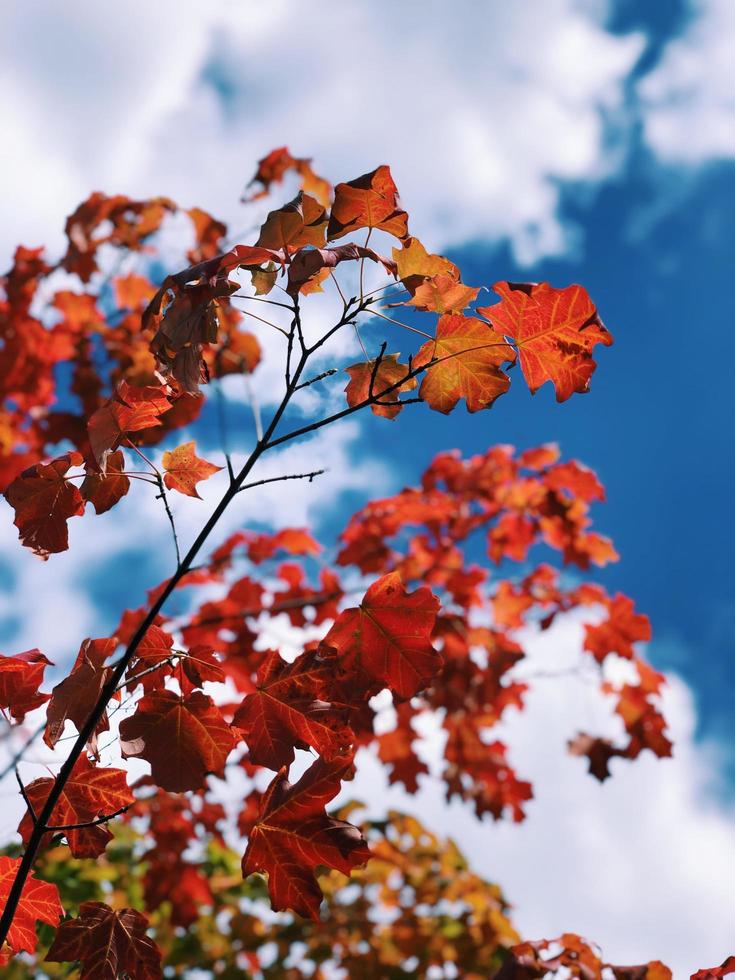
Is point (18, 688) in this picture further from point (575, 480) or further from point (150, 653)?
point (575, 480)

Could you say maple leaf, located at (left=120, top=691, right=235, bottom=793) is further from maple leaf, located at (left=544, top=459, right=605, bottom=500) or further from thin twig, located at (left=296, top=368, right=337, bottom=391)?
maple leaf, located at (left=544, top=459, right=605, bottom=500)

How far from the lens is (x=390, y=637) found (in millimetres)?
1826

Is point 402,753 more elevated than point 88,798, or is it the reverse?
point 402,753

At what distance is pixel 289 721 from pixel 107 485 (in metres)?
0.62

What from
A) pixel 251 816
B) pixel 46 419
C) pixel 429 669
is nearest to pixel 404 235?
pixel 429 669

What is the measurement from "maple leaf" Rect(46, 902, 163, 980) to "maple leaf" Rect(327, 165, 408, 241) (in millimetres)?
1406

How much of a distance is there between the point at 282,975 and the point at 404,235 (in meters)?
5.20

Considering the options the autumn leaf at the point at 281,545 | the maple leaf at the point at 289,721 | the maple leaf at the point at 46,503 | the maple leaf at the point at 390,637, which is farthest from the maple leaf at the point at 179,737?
the autumn leaf at the point at 281,545

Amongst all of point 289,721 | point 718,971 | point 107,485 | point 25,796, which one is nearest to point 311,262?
point 107,485

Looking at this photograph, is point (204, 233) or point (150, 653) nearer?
point (150, 653)

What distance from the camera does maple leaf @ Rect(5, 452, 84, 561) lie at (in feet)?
5.68

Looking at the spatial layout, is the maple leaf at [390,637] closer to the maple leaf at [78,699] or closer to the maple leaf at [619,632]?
the maple leaf at [78,699]

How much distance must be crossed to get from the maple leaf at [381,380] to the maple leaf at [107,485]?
51cm

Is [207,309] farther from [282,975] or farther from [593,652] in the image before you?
[282,975]
